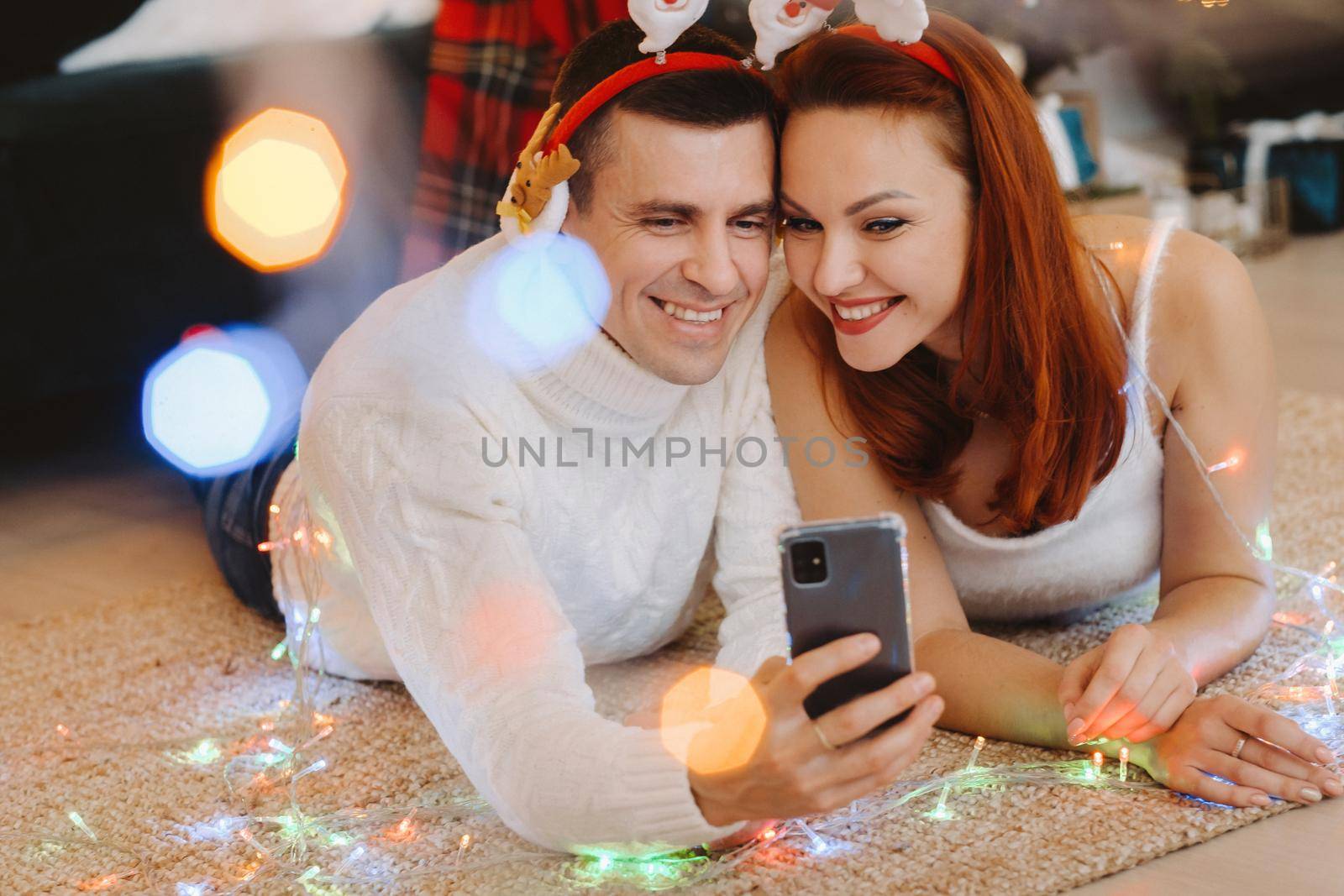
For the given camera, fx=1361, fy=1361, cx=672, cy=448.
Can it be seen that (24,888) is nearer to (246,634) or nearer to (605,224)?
(246,634)

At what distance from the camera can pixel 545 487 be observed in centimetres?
117

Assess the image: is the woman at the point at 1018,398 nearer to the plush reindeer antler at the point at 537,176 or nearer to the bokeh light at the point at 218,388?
the plush reindeer antler at the point at 537,176

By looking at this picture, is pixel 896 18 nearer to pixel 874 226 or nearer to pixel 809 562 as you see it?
pixel 874 226

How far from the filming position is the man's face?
43.6 inches

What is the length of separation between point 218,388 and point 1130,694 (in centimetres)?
163

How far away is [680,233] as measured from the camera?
1.13 m

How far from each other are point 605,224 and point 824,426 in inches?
11.7

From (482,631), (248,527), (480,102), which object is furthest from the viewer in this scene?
(480,102)

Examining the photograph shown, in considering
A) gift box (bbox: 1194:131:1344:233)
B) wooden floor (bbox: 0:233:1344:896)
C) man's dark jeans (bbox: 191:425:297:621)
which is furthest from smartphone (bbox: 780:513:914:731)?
gift box (bbox: 1194:131:1344:233)

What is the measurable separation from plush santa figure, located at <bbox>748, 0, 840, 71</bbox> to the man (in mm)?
33

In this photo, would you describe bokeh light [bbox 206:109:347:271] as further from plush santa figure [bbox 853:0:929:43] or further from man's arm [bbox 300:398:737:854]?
plush santa figure [bbox 853:0:929:43]

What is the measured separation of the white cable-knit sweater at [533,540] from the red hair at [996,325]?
0.46 ft

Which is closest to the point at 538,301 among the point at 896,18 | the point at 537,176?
the point at 537,176

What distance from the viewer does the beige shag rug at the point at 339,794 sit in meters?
1.01
